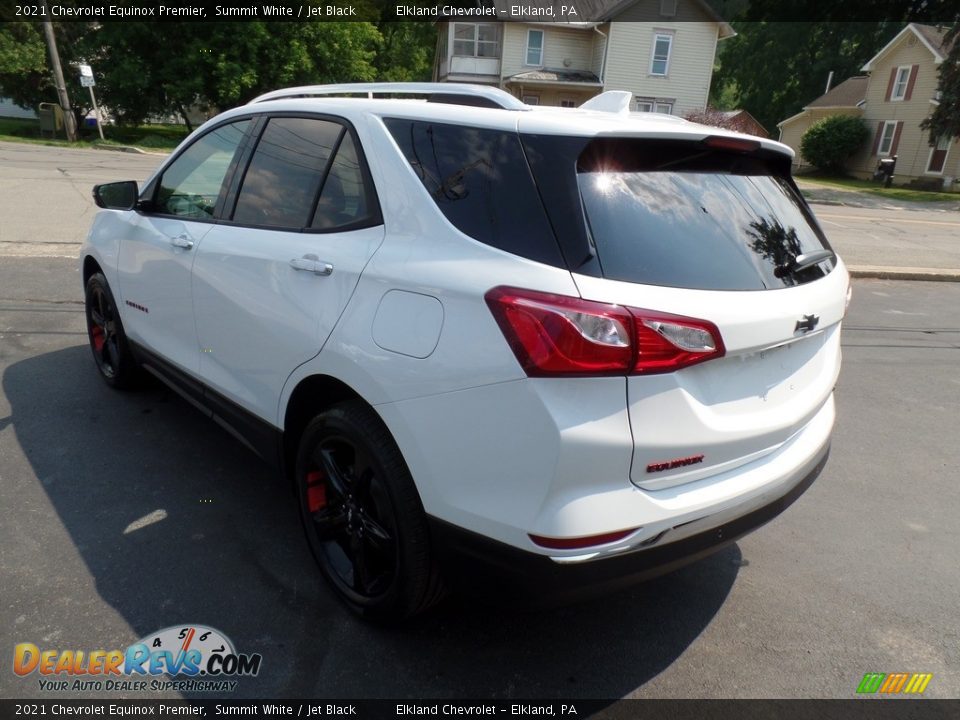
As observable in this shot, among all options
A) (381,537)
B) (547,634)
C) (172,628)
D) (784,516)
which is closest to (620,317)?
(381,537)

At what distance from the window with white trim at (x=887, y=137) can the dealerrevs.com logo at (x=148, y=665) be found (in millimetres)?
44096

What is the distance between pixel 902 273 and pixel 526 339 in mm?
9887

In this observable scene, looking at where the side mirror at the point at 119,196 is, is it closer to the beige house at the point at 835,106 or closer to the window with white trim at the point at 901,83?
the window with white trim at the point at 901,83

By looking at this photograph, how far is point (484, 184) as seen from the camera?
2105 millimetres

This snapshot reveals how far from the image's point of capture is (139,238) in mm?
3789

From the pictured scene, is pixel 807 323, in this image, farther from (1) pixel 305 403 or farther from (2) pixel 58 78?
(2) pixel 58 78

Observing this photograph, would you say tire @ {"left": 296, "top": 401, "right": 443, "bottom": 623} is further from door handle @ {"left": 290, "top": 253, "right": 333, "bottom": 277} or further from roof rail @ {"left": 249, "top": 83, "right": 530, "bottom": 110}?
roof rail @ {"left": 249, "top": 83, "right": 530, "bottom": 110}

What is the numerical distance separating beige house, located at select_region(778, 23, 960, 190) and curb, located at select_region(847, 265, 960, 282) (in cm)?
2767

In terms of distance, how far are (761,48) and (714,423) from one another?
68788 mm

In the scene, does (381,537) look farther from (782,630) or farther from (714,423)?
(782,630)

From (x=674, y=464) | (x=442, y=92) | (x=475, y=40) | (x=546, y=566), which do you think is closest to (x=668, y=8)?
(x=475, y=40)

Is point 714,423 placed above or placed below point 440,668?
above

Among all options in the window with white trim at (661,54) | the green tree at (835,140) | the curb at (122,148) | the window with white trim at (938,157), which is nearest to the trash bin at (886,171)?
the window with white trim at (938,157)

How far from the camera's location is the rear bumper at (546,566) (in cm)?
191
